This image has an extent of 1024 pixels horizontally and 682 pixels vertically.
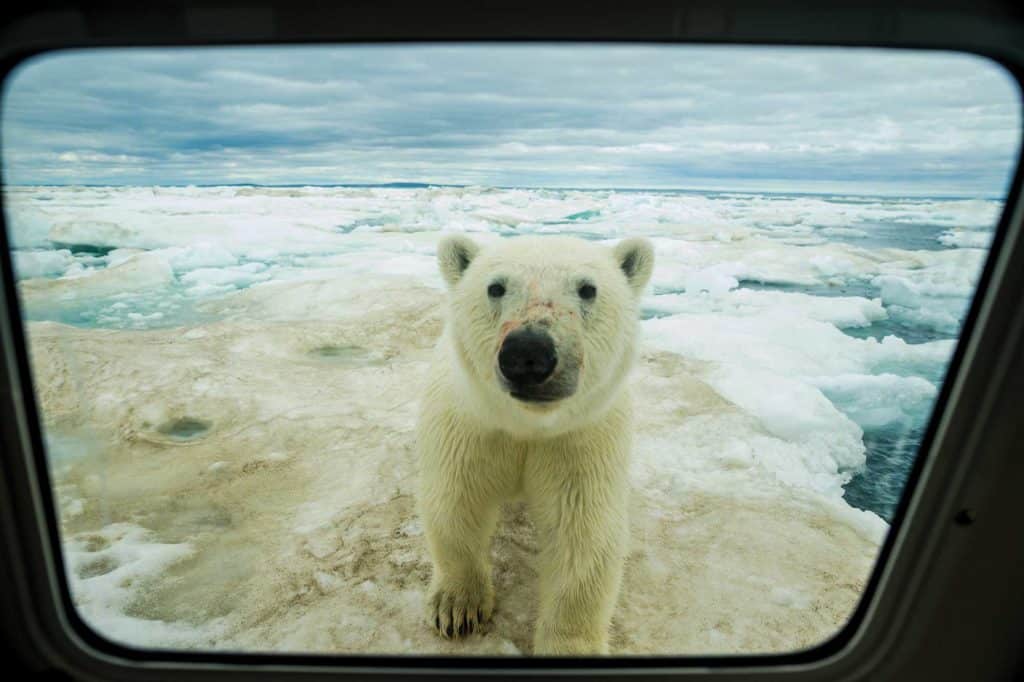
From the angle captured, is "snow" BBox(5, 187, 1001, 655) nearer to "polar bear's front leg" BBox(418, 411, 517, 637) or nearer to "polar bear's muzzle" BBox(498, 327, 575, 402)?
"polar bear's front leg" BBox(418, 411, 517, 637)

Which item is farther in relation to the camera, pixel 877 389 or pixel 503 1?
pixel 877 389

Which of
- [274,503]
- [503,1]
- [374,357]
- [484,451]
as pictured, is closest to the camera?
[503,1]

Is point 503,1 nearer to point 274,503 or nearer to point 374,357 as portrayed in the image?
point 274,503

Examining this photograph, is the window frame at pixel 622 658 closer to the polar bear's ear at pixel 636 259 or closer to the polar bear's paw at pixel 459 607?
the polar bear's paw at pixel 459 607

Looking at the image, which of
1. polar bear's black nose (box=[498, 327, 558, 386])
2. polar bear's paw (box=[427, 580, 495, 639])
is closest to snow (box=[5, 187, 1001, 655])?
polar bear's paw (box=[427, 580, 495, 639])

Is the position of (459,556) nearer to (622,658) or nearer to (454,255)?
(622,658)

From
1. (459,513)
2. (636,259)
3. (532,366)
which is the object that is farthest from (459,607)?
(636,259)

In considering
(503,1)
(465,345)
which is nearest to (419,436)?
(465,345)
